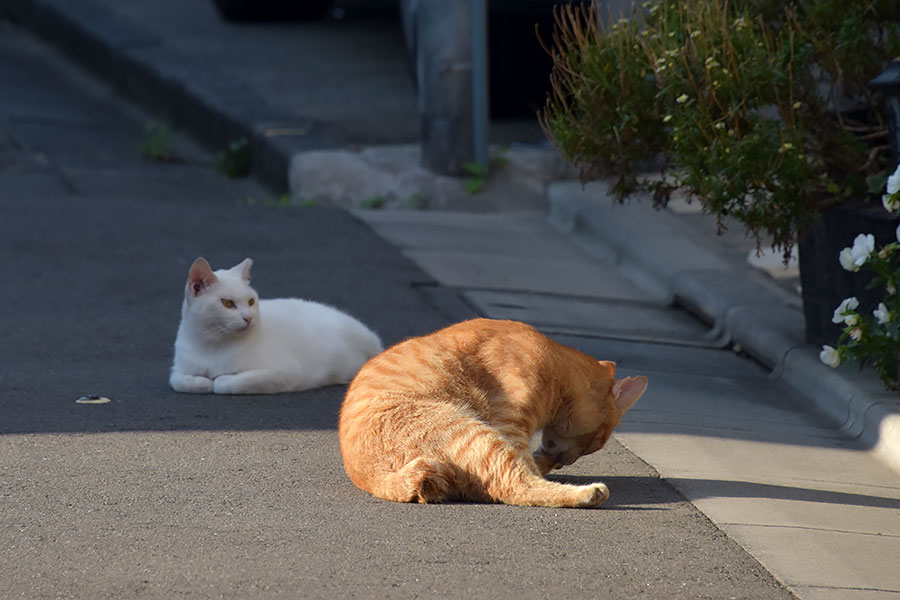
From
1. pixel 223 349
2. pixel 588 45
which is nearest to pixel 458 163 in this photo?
pixel 588 45

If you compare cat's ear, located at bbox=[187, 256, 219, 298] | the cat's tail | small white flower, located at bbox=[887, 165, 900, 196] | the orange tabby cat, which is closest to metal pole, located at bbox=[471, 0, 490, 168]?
cat's ear, located at bbox=[187, 256, 219, 298]

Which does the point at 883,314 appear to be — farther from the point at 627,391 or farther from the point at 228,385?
the point at 228,385

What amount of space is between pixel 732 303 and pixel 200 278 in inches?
130

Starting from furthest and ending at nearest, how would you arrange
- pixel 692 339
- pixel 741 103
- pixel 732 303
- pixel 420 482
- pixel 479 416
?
pixel 732 303 < pixel 692 339 < pixel 741 103 < pixel 479 416 < pixel 420 482

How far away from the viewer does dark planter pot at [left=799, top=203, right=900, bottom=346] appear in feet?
17.4

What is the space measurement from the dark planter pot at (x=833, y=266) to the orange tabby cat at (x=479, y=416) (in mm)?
1683

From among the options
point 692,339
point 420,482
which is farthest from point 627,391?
point 692,339

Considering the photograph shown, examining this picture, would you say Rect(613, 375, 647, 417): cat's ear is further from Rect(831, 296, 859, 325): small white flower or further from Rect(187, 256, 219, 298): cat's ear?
Rect(187, 256, 219, 298): cat's ear

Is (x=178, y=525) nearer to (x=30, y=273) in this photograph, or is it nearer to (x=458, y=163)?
(x=30, y=273)

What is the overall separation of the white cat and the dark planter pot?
7.50 feet

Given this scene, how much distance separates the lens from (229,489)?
4.05 m

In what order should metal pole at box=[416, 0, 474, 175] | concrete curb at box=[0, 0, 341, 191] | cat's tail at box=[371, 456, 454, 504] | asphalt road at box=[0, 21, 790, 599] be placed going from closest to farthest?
asphalt road at box=[0, 21, 790, 599] < cat's tail at box=[371, 456, 454, 504] < metal pole at box=[416, 0, 474, 175] < concrete curb at box=[0, 0, 341, 191]

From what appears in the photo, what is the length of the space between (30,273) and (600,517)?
15.5ft

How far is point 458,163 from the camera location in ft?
31.8
